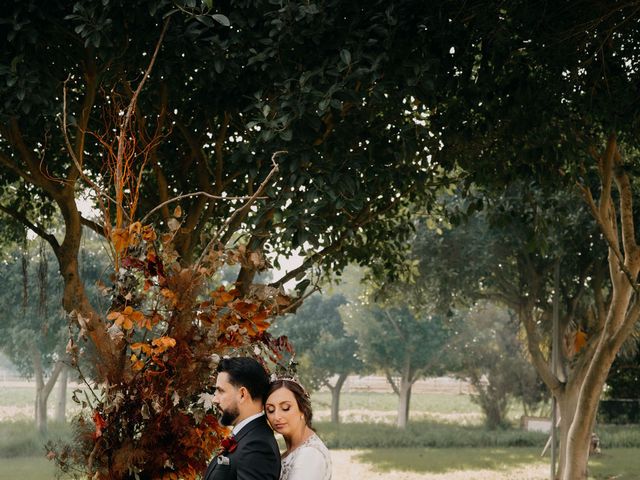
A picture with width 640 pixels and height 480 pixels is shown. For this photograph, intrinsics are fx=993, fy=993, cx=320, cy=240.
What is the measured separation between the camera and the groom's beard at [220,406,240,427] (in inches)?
154

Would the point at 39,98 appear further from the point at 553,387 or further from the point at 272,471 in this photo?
the point at 553,387

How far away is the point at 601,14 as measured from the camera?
362 inches

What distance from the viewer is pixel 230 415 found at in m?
3.91

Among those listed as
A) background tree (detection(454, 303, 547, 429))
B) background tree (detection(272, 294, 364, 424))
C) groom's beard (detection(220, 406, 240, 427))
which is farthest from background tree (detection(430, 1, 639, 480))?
background tree (detection(272, 294, 364, 424))

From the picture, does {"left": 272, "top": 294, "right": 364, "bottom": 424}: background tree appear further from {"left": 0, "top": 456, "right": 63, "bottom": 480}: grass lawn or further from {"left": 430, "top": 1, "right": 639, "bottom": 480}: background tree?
{"left": 430, "top": 1, "right": 639, "bottom": 480}: background tree

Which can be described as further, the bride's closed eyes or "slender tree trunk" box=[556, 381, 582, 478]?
"slender tree trunk" box=[556, 381, 582, 478]

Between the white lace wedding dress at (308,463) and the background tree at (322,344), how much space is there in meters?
36.7

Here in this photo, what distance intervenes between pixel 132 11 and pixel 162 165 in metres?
4.01

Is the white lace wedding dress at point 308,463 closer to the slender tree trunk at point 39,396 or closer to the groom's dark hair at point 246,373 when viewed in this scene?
the groom's dark hair at point 246,373

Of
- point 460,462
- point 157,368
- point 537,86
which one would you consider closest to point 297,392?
point 157,368

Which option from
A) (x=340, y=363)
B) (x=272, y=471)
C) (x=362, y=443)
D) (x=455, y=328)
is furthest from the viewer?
(x=340, y=363)

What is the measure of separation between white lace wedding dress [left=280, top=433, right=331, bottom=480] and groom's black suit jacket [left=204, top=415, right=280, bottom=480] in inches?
6.5

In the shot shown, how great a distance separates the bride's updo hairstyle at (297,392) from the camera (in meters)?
4.07

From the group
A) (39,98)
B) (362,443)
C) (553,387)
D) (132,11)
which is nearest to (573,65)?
(132,11)
